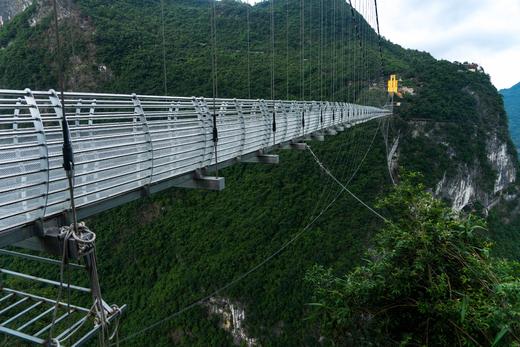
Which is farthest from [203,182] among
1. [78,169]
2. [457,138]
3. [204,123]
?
[457,138]

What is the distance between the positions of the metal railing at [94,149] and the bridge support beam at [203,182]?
0.27ft

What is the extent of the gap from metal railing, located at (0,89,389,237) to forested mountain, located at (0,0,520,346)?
10913mm

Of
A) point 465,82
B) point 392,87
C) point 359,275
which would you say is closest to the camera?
point 359,275

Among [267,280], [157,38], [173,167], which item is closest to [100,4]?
[157,38]

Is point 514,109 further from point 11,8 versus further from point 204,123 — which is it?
point 204,123

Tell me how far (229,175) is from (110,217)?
7.17 m

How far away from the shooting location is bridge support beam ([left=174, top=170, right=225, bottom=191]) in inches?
121

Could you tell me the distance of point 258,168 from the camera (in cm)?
2125

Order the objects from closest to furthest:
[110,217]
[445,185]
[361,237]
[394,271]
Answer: [394,271]
[361,237]
[110,217]
[445,185]

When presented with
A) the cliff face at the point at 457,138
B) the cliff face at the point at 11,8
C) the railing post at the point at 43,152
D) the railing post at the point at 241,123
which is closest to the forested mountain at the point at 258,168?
the cliff face at the point at 457,138

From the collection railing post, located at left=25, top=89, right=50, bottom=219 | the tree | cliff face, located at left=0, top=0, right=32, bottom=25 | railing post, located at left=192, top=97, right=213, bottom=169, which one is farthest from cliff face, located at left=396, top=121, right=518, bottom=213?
cliff face, located at left=0, top=0, right=32, bottom=25

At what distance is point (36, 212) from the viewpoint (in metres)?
1.69

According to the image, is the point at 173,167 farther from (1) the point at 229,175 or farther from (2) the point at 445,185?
(2) the point at 445,185

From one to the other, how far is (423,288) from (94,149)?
3372 millimetres
